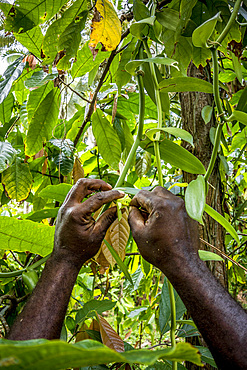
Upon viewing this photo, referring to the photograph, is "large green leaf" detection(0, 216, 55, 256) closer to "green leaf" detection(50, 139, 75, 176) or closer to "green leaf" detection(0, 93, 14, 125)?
"green leaf" detection(50, 139, 75, 176)

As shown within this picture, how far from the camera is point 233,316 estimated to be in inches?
15.7

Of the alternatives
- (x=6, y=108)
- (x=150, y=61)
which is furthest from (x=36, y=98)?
(x=150, y=61)

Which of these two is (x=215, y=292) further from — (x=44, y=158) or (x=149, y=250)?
(x=44, y=158)

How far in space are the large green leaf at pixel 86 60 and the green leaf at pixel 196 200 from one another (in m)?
0.53

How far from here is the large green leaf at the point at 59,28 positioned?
61cm

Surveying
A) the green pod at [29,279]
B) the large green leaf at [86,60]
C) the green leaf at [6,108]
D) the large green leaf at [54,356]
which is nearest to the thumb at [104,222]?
the green pod at [29,279]

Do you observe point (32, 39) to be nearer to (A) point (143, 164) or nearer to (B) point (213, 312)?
(A) point (143, 164)

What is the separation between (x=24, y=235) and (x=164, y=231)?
0.21m

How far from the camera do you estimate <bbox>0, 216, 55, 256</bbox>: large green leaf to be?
18.2 inches

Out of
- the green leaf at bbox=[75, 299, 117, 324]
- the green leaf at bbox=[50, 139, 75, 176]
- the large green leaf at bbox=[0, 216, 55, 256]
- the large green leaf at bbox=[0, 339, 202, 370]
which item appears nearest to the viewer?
the large green leaf at bbox=[0, 339, 202, 370]

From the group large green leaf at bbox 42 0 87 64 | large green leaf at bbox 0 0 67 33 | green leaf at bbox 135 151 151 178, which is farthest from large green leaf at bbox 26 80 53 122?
green leaf at bbox 135 151 151 178

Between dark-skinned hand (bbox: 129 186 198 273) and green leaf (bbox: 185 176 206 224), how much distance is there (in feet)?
0.22

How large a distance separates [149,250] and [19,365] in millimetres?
317

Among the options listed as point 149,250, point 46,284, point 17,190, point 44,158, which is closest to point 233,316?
point 149,250
